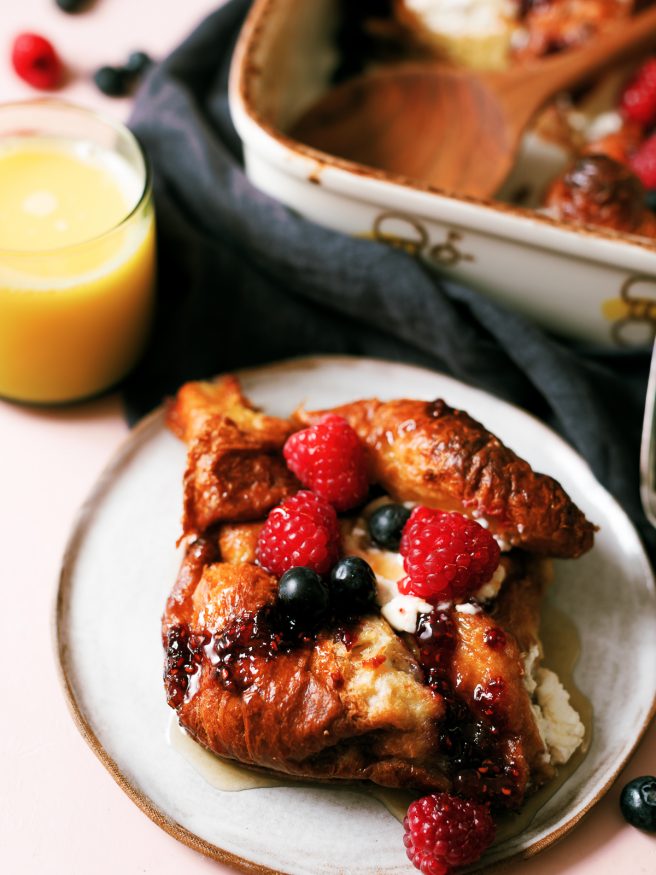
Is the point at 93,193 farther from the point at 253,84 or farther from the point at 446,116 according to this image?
the point at 446,116

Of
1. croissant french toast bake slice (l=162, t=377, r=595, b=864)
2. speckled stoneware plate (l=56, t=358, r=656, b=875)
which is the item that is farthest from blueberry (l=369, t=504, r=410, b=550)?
speckled stoneware plate (l=56, t=358, r=656, b=875)

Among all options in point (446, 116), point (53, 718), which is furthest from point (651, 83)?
point (53, 718)

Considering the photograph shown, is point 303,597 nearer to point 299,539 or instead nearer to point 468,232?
point 299,539

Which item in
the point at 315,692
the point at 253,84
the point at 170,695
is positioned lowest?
the point at 170,695

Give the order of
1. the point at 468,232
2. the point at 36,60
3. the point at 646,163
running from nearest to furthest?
the point at 468,232
the point at 646,163
the point at 36,60

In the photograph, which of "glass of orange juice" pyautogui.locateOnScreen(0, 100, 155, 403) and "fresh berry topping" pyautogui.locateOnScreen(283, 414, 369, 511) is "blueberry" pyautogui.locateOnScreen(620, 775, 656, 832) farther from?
"glass of orange juice" pyautogui.locateOnScreen(0, 100, 155, 403)

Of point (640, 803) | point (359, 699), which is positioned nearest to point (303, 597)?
point (359, 699)
